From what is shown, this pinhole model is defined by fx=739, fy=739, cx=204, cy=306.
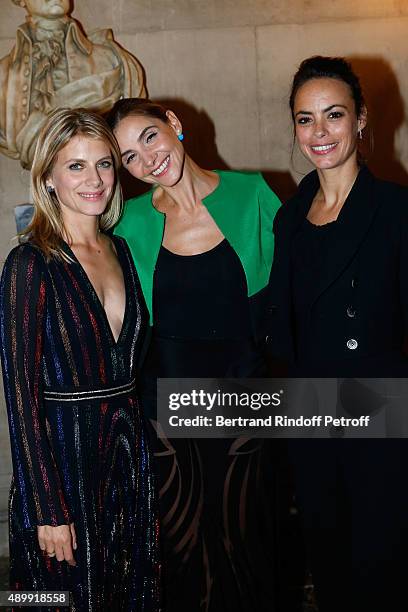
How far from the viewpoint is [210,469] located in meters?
2.31

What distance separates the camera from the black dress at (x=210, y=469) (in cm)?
225

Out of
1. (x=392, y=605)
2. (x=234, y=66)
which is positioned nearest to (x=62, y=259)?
(x=392, y=605)

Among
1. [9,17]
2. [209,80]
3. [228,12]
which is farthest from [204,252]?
[9,17]

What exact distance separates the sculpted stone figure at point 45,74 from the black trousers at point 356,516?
166 centimetres

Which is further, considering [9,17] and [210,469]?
[9,17]

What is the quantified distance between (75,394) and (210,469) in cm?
63

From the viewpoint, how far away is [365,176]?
6.61 feet

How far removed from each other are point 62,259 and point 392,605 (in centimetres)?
130

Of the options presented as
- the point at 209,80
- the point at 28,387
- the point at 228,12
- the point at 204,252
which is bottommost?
the point at 28,387

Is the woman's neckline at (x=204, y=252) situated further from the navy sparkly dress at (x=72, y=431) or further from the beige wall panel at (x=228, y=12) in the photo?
the beige wall panel at (x=228, y=12)

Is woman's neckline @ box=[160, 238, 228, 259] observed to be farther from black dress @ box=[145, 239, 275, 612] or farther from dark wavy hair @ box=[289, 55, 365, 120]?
dark wavy hair @ box=[289, 55, 365, 120]

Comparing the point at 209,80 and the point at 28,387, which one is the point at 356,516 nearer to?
the point at 28,387

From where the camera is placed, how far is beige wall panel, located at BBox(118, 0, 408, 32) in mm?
3078

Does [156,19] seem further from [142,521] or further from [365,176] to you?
[142,521]
